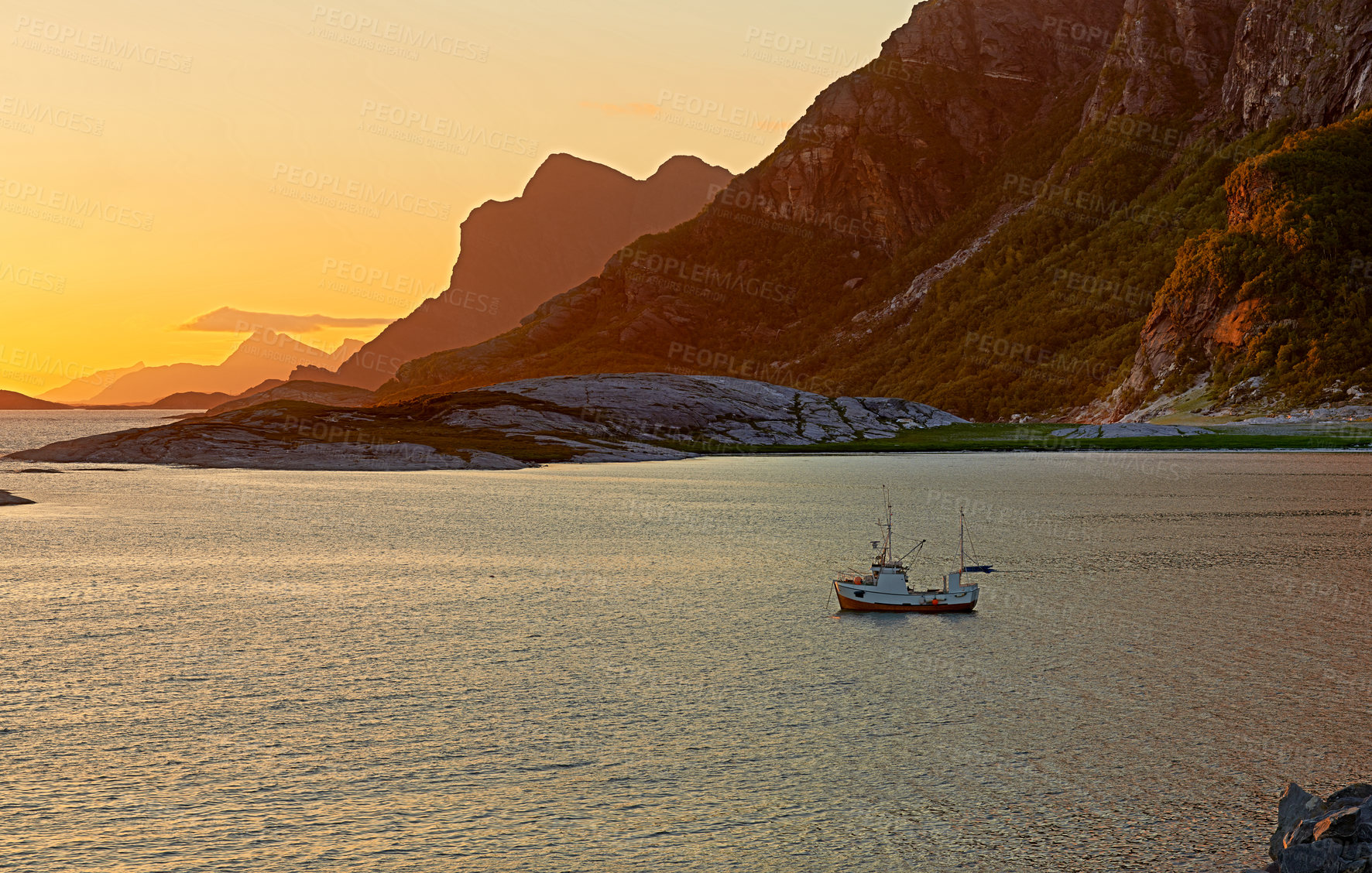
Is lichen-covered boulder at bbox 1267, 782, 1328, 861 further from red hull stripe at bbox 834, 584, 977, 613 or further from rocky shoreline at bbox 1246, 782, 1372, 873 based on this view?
red hull stripe at bbox 834, 584, 977, 613

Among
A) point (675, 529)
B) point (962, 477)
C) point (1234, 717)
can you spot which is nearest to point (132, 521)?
point (675, 529)

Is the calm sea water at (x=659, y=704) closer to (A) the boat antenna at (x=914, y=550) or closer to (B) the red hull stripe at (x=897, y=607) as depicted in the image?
(A) the boat antenna at (x=914, y=550)

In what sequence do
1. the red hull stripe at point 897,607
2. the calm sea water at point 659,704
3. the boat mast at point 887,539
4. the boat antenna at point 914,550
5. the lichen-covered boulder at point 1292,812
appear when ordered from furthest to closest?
the boat antenna at point 914,550 < the boat mast at point 887,539 < the red hull stripe at point 897,607 < the calm sea water at point 659,704 < the lichen-covered boulder at point 1292,812

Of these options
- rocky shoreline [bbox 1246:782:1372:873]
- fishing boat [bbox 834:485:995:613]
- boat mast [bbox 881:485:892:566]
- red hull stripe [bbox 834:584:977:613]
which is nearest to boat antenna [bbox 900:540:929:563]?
boat mast [bbox 881:485:892:566]

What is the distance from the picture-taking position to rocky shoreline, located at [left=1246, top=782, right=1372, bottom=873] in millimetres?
20734

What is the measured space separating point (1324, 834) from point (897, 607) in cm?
3158

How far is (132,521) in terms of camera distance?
92125mm

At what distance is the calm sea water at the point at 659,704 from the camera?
25219mm

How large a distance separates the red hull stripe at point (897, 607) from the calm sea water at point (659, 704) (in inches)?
46.5

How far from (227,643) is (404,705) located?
13566mm

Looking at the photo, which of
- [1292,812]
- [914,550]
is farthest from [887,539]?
[1292,812]

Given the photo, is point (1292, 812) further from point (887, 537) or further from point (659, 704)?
point (887, 537)

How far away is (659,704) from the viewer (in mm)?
35781

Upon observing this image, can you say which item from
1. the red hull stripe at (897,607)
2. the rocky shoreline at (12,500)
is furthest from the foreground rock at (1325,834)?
the rocky shoreline at (12,500)
